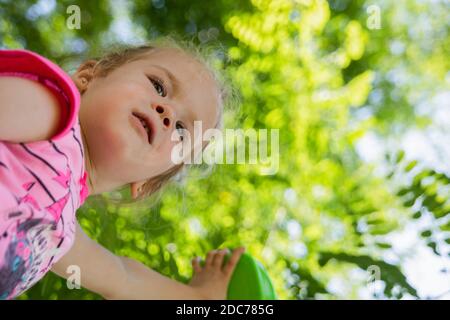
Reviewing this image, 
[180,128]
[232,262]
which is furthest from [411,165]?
[180,128]

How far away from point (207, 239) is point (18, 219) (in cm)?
88

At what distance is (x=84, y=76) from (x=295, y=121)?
76 cm

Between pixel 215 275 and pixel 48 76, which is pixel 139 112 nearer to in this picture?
pixel 48 76

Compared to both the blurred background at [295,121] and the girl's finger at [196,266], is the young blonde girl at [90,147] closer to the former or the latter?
the girl's finger at [196,266]

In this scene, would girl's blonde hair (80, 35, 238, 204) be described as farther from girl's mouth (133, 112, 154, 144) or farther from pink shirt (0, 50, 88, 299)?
pink shirt (0, 50, 88, 299)

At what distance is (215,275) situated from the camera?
895 millimetres

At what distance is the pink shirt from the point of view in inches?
19.2

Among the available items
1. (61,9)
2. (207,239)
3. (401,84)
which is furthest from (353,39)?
(61,9)

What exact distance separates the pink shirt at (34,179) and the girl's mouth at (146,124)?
12 centimetres

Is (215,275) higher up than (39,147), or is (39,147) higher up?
(39,147)

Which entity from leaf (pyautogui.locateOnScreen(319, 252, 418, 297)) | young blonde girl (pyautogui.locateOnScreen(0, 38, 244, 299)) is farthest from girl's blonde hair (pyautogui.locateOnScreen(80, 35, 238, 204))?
leaf (pyautogui.locateOnScreen(319, 252, 418, 297))

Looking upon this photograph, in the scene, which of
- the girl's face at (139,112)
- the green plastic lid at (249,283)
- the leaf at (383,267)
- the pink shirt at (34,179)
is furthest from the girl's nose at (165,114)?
the leaf at (383,267)

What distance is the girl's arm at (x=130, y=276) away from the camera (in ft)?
2.66
